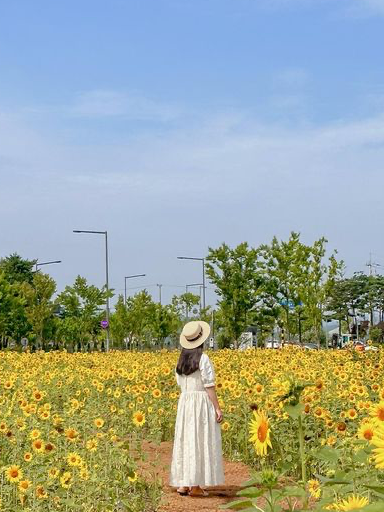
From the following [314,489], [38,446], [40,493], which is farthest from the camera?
[38,446]

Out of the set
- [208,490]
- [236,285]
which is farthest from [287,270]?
[208,490]

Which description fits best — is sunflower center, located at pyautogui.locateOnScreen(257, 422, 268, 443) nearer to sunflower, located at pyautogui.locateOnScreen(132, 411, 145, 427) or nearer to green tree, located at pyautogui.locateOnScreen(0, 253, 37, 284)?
sunflower, located at pyautogui.locateOnScreen(132, 411, 145, 427)

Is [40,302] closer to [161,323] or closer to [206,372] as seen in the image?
[161,323]

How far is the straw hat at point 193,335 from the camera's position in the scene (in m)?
8.79

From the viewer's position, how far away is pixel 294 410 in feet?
9.48

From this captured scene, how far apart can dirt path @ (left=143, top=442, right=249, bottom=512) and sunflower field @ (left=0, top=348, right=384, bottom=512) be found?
196mm

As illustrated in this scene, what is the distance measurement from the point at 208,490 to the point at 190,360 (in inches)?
54.8

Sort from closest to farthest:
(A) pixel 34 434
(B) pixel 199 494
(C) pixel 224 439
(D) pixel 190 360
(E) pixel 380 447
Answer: (E) pixel 380 447
(A) pixel 34 434
(D) pixel 190 360
(B) pixel 199 494
(C) pixel 224 439

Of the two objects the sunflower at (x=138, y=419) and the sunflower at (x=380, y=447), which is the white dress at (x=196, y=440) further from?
the sunflower at (x=380, y=447)

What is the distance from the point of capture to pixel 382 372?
1348 centimetres

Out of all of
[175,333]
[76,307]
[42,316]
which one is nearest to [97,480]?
[42,316]

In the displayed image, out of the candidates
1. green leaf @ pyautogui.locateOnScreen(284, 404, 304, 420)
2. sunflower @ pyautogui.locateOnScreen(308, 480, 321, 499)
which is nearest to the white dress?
sunflower @ pyautogui.locateOnScreen(308, 480, 321, 499)

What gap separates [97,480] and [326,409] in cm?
382

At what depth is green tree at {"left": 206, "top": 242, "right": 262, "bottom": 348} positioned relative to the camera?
4034 centimetres
